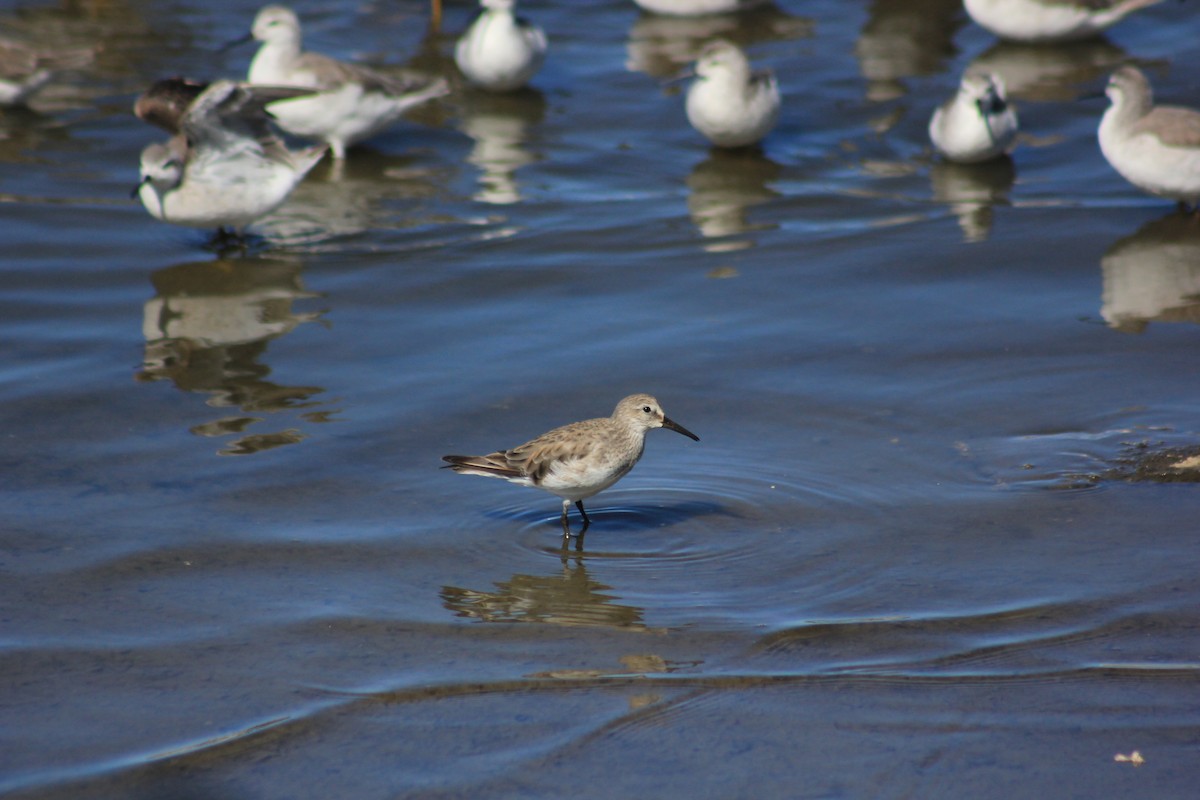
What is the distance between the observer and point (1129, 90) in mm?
11906

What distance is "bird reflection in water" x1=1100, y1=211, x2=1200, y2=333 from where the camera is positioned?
9867 mm

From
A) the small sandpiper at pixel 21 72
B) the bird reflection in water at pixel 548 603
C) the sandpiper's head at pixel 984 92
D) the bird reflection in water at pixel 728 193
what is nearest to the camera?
the bird reflection in water at pixel 548 603

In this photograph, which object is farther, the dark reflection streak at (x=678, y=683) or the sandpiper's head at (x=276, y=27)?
the sandpiper's head at (x=276, y=27)

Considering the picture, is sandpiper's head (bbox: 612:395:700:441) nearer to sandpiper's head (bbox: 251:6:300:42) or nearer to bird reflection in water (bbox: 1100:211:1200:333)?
bird reflection in water (bbox: 1100:211:1200:333)

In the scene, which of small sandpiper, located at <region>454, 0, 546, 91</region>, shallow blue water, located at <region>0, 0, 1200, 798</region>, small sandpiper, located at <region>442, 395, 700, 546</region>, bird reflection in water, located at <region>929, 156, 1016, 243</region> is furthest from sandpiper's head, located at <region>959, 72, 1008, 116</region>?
small sandpiper, located at <region>442, 395, 700, 546</region>

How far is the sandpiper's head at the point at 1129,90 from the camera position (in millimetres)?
11875

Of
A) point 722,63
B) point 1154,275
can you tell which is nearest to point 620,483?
point 1154,275

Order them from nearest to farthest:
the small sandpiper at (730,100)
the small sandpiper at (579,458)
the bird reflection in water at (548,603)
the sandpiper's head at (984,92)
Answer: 1. the bird reflection in water at (548,603)
2. the small sandpiper at (579,458)
3. the sandpiper's head at (984,92)
4. the small sandpiper at (730,100)

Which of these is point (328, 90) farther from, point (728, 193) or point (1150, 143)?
point (1150, 143)

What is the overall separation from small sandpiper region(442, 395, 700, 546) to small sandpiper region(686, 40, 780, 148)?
6989 millimetres

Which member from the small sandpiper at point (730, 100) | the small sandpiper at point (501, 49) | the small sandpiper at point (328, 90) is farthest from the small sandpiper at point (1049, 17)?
the small sandpiper at point (328, 90)

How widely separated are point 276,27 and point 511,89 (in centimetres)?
268

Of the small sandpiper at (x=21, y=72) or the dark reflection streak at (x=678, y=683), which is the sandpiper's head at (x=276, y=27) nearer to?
the small sandpiper at (x=21, y=72)

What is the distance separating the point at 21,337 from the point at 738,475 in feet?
17.6
